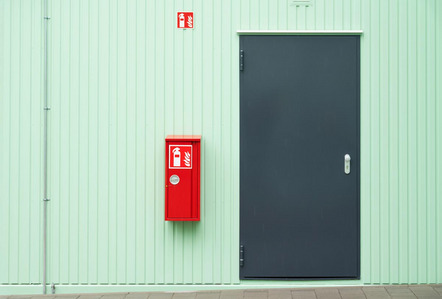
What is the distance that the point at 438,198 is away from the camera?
5.72 metres

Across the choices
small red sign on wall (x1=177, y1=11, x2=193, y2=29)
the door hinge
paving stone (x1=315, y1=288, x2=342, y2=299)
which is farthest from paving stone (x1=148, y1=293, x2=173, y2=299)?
small red sign on wall (x1=177, y1=11, x2=193, y2=29)

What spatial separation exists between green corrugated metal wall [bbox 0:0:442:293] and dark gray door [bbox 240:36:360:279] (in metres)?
0.12

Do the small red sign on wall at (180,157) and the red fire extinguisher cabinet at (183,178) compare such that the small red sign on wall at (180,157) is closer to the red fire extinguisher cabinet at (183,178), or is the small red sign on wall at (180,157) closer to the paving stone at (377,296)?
the red fire extinguisher cabinet at (183,178)

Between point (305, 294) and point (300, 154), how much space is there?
1.37 m

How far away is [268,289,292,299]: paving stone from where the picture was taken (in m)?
5.46

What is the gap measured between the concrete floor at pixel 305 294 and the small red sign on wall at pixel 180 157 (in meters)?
1.29

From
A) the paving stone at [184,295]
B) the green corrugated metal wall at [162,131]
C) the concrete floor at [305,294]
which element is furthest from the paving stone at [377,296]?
the paving stone at [184,295]

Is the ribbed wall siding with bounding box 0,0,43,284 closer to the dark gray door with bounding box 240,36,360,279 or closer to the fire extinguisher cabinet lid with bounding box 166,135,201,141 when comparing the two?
the fire extinguisher cabinet lid with bounding box 166,135,201,141

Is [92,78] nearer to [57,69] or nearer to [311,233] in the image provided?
[57,69]

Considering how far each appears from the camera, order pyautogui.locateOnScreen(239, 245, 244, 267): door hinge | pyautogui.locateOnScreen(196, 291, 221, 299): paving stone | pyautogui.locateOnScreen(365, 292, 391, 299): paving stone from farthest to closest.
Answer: pyautogui.locateOnScreen(239, 245, 244, 267): door hinge < pyautogui.locateOnScreen(196, 291, 221, 299): paving stone < pyautogui.locateOnScreen(365, 292, 391, 299): paving stone

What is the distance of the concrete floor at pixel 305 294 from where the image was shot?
545 cm

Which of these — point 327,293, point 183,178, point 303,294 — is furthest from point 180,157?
point 327,293

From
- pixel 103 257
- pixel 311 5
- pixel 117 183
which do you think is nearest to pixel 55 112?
pixel 117 183

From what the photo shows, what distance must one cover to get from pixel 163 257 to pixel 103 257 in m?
0.61
